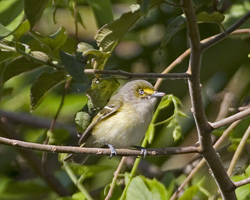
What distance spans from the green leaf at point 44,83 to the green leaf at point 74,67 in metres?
0.13

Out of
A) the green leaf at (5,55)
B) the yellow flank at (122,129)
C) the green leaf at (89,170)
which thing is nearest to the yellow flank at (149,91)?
the yellow flank at (122,129)

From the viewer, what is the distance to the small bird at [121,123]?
265 cm

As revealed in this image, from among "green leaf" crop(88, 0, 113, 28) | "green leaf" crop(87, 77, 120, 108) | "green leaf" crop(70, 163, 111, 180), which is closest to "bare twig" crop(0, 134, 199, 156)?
"green leaf" crop(87, 77, 120, 108)

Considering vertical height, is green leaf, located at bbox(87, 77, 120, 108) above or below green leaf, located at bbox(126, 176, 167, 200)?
above

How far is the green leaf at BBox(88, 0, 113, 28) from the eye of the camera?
2.88 meters

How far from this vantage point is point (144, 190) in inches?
84.2

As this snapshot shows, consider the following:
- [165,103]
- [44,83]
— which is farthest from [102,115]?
[44,83]

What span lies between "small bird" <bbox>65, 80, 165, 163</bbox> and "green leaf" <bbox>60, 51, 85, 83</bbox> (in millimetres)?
993

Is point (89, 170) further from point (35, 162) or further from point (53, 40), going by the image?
point (53, 40)

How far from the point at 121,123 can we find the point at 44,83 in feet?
2.96

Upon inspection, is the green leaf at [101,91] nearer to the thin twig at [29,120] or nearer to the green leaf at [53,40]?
the green leaf at [53,40]

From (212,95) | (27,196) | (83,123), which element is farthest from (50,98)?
(83,123)

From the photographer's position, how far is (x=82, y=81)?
1.63 meters

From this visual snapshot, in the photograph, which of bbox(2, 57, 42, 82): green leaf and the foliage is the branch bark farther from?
the foliage
